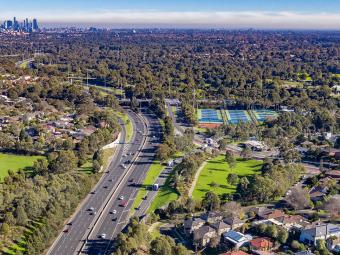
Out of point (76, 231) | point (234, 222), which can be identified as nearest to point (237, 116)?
point (234, 222)

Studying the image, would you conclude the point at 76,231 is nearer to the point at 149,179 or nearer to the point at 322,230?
the point at 149,179

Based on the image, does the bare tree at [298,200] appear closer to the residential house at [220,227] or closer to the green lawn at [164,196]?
the residential house at [220,227]

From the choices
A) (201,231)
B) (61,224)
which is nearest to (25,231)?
(61,224)

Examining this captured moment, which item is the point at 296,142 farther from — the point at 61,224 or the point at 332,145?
the point at 61,224

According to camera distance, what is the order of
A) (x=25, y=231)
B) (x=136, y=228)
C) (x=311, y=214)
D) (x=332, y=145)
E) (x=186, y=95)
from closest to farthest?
(x=136, y=228) < (x=25, y=231) < (x=311, y=214) < (x=332, y=145) < (x=186, y=95)

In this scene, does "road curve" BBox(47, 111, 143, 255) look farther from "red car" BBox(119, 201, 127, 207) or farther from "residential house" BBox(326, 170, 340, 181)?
"residential house" BBox(326, 170, 340, 181)

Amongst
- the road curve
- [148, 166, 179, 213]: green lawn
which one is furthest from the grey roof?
the road curve

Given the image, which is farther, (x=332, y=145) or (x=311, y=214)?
(x=332, y=145)
